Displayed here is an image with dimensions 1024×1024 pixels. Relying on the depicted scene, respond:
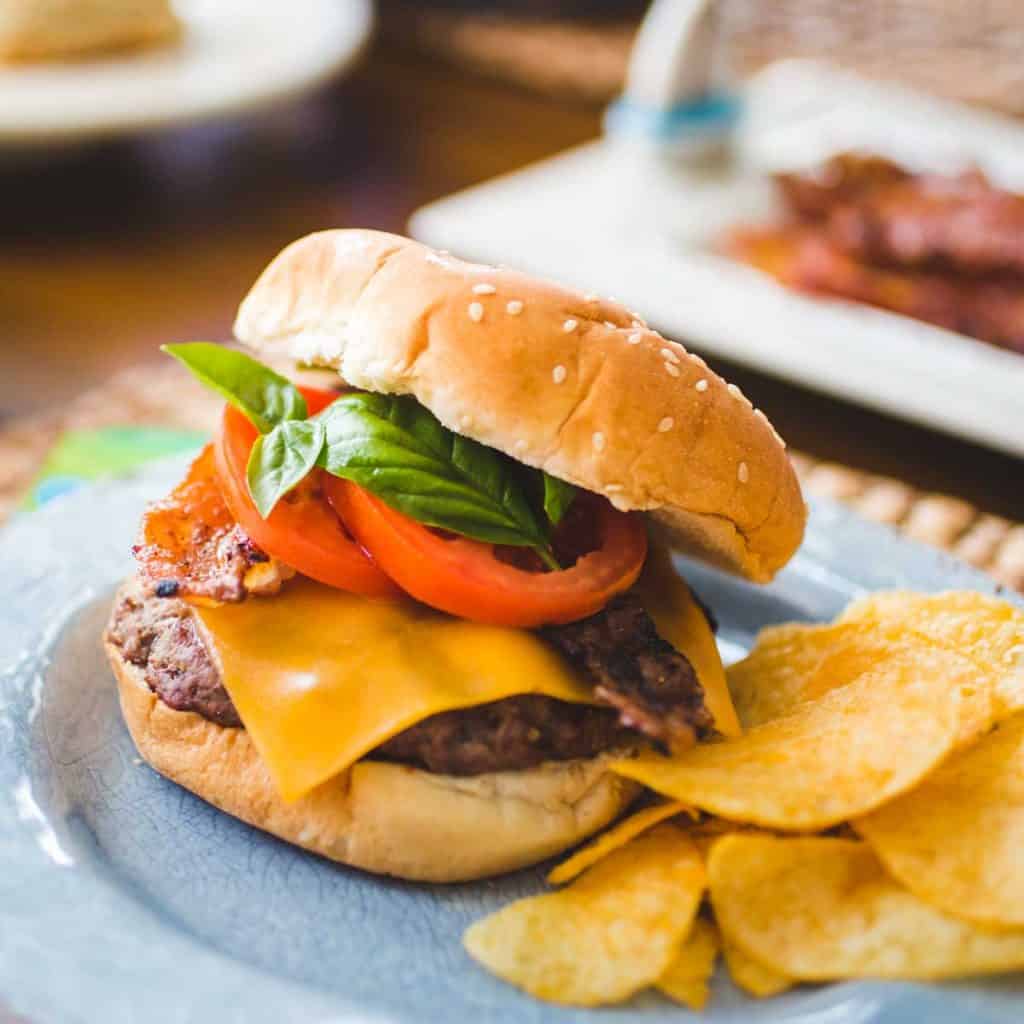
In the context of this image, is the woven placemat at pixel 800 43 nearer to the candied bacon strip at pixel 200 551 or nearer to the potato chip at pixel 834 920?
the candied bacon strip at pixel 200 551

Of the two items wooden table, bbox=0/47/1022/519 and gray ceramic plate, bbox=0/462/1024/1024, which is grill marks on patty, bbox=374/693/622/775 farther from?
wooden table, bbox=0/47/1022/519

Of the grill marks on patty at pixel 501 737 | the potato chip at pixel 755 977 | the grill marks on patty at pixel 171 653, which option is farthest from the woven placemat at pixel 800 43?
the potato chip at pixel 755 977

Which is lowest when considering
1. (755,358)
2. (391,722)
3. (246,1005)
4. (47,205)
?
(47,205)

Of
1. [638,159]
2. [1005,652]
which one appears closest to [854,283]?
[638,159]

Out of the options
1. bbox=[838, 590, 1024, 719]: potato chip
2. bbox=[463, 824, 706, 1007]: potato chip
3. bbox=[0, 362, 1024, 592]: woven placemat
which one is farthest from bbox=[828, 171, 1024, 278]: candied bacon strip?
bbox=[463, 824, 706, 1007]: potato chip

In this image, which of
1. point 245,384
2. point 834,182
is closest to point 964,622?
point 245,384

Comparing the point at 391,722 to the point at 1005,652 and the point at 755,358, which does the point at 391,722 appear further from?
the point at 755,358
